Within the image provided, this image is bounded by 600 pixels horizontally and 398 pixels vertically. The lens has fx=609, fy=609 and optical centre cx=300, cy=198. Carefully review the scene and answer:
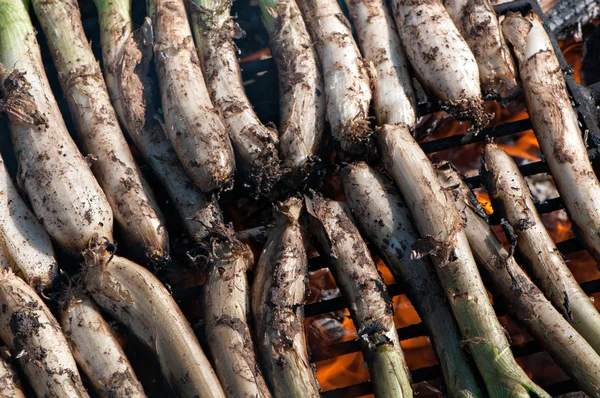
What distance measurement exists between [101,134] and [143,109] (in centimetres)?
30

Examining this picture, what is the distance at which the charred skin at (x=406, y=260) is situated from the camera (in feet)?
9.64

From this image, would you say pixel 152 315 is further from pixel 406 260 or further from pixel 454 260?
pixel 454 260

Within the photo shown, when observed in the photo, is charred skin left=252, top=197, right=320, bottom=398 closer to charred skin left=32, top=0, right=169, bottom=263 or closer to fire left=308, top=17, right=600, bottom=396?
fire left=308, top=17, right=600, bottom=396

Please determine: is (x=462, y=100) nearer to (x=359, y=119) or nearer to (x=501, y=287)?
(x=359, y=119)

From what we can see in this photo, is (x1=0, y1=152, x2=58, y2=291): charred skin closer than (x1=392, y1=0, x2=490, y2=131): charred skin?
Yes

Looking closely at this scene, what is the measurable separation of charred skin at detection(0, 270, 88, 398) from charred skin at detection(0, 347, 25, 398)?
0.05m

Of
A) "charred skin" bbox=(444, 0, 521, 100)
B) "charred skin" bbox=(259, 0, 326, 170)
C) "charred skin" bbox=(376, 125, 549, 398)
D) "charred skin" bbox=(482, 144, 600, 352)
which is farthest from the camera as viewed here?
"charred skin" bbox=(444, 0, 521, 100)

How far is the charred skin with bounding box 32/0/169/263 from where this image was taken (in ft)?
10.9

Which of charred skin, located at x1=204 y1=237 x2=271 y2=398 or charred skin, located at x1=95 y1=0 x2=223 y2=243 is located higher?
charred skin, located at x1=95 y1=0 x2=223 y2=243

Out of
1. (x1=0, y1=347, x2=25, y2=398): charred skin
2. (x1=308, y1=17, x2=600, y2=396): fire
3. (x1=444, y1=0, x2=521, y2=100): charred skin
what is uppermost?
(x1=444, y1=0, x2=521, y2=100): charred skin

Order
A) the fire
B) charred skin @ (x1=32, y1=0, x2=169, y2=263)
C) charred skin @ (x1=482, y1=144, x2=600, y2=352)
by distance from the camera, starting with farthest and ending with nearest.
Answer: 1. the fire
2. charred skin @ (x1=32, y1=0, x2=169, y2=263)
3. charred skin @ (x1=482, y1=144, x2=600, y2=352)

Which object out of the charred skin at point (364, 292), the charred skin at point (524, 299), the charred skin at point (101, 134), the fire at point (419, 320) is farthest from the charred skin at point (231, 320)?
the charred skin at point (524, 299)

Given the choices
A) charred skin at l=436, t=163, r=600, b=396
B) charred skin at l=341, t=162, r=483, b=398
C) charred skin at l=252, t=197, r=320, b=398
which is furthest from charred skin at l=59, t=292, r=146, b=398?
charred skin at l=436, t=163, r=600, b=396

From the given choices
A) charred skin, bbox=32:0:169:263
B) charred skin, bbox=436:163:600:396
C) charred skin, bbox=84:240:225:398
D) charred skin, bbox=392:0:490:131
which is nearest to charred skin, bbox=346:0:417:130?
charred skin, bbox=392:0:490:131
